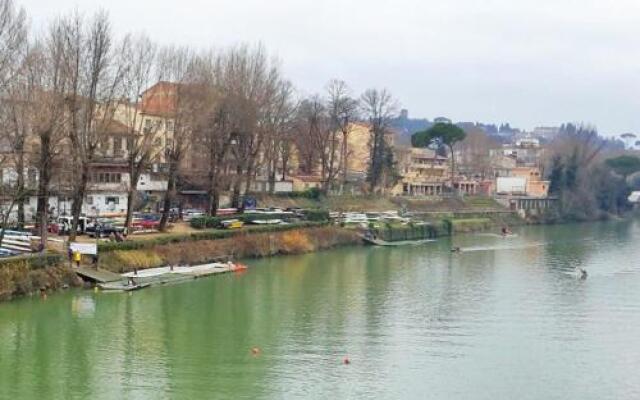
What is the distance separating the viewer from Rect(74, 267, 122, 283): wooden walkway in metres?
32.1

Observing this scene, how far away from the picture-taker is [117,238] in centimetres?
3678

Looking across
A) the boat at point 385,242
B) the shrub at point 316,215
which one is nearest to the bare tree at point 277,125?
the shrub at point 316,215

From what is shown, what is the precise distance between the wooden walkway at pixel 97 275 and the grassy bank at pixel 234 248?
34.6 inches

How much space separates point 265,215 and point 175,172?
889 cm

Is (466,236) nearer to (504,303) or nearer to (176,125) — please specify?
(176,125)

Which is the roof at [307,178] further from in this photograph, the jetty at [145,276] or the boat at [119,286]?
the boat at [119,286]

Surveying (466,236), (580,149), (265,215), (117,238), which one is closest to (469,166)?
(580,149)

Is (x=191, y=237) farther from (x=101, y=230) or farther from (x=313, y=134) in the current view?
(x=313, y=134)

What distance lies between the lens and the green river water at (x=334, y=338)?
20141 mm

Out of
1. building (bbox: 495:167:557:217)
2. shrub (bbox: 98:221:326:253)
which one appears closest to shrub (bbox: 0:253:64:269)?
shrub (bbox: 98:221:326:253)

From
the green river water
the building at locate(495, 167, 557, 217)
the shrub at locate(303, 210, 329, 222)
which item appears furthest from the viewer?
the building at locate(495, 167, 557, 217)

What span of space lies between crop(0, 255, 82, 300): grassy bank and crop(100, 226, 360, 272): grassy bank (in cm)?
252

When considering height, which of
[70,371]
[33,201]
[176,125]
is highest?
[176,125]

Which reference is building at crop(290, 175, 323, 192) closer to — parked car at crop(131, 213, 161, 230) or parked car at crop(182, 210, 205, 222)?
parked car at crop(182, 210, 205, 222)
